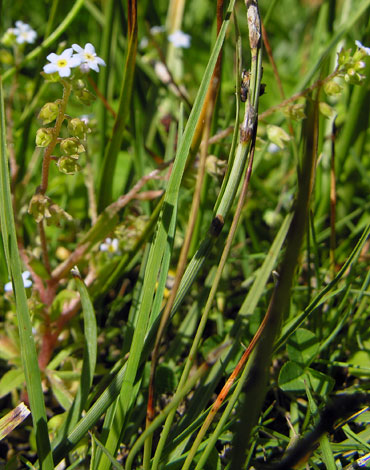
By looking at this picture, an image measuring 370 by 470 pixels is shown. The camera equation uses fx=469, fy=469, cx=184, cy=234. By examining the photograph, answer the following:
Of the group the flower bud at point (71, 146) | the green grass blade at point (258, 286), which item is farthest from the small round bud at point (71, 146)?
the green grass blade at point (258, 286)

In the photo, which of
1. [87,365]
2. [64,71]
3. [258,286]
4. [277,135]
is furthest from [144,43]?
[87,365]

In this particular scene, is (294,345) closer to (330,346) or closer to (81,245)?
(330,346)

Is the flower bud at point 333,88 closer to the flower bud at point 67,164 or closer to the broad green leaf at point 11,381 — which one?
the flower bud at point 67,164

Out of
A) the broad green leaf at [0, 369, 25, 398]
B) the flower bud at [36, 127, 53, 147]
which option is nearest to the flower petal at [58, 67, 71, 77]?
the flower bud at [36, 127, 53, 147]

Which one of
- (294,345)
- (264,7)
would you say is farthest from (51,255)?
(264,7)

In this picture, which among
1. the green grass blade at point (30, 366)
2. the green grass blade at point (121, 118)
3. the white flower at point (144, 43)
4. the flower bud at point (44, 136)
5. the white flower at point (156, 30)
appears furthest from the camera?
the white flower at point (144, 43)

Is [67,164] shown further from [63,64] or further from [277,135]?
[277,135]
